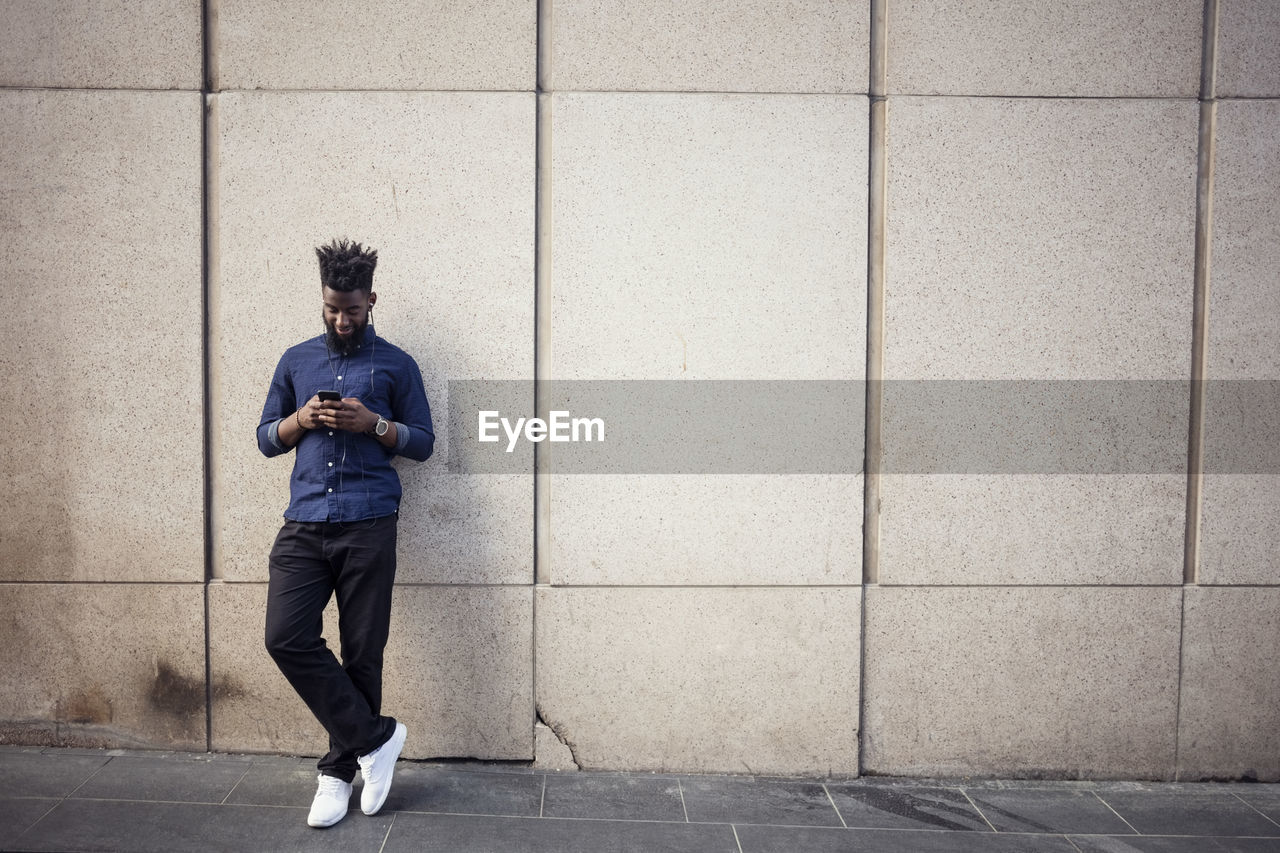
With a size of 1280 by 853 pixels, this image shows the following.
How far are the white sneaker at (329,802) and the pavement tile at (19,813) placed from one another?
43.8 inches

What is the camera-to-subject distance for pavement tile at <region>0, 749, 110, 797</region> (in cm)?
373

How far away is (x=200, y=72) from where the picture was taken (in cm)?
404

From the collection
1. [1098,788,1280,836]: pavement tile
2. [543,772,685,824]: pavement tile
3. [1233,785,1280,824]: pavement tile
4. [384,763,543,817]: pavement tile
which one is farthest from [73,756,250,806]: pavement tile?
[1233,785,1280,824]: pavement tile

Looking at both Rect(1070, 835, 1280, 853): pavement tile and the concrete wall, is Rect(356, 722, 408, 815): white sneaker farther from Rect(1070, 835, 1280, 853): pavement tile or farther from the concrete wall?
Rect(1070, 835, 1280, 853): pavement tile

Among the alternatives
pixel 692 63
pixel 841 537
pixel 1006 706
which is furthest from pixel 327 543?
pixel 1006 706

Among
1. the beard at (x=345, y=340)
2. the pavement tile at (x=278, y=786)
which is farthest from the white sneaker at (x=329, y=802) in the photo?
the beard at (x=345, y=340)

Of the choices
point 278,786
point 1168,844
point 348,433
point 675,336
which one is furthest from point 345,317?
point 1168,844

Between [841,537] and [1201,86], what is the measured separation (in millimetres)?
2806

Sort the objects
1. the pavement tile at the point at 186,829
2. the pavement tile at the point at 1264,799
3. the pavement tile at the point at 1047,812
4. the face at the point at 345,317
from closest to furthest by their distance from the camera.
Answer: the pavement tile at the point at 186,829
the face at the point at 345,317
the pavement tile at the point at 1047,812
the pavement tile at the point at 1264,799

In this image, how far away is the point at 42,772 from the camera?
3900 mm

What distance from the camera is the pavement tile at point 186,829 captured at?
333cm

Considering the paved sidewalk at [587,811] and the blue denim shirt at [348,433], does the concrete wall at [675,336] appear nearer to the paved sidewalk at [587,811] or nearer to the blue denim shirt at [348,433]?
the paved sidewalk at [587,811]

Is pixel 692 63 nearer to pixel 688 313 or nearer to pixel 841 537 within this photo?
pixel 688 313

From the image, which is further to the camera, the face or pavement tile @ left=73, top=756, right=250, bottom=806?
pavement tile @ left=73, top=756, right=250, bottom=806
